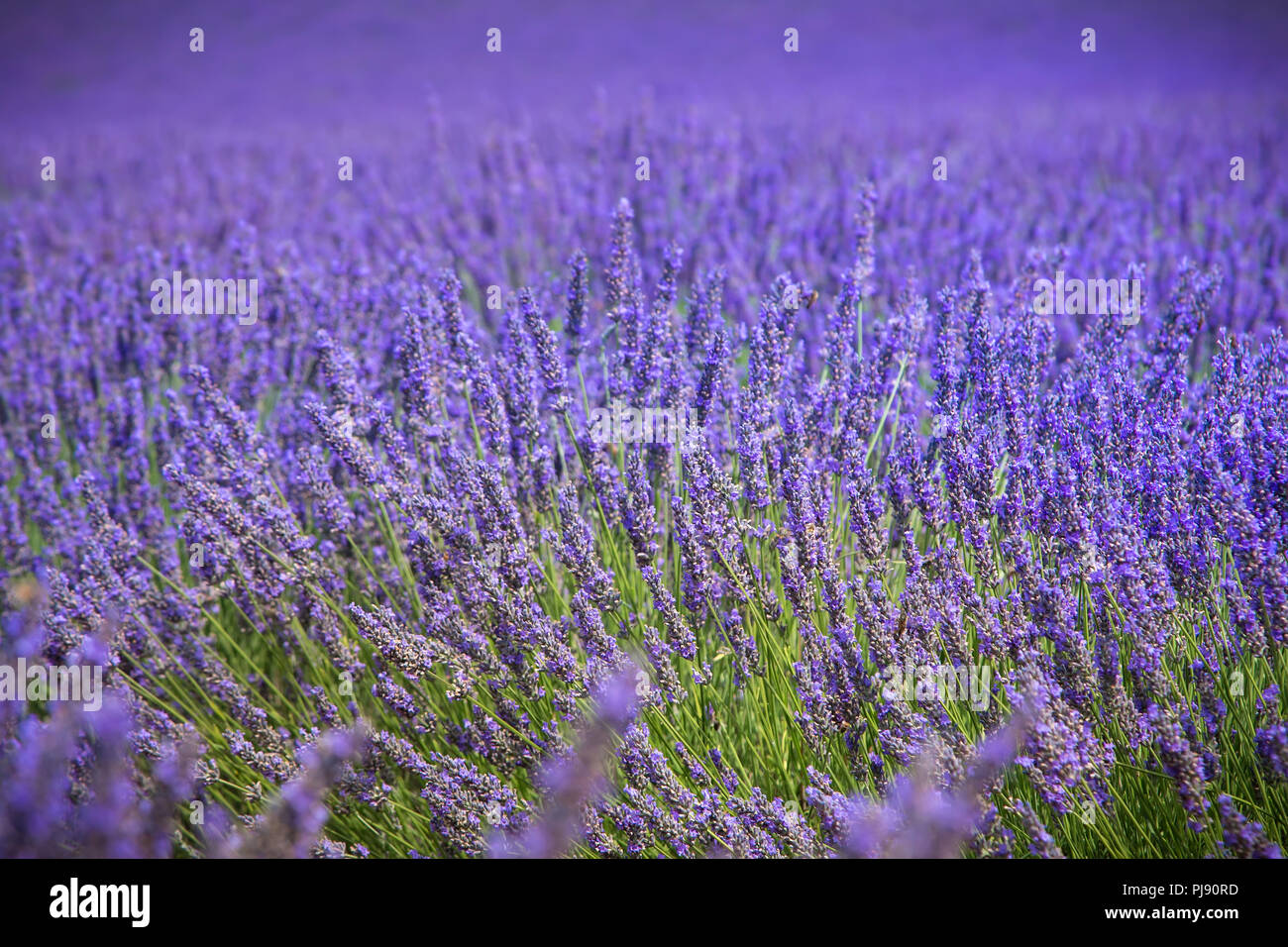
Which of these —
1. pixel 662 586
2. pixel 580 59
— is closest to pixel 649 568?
pixel 662 586

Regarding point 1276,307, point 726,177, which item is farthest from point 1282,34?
point 1276,307

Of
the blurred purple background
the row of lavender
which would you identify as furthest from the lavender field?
the blurred purple background

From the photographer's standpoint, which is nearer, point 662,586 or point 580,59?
point 662,586

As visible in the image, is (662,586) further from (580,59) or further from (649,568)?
(580,59)

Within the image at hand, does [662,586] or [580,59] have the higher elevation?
[580,59]

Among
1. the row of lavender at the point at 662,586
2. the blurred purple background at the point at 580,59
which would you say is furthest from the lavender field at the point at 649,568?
the blurred purple background at the point at 580,59

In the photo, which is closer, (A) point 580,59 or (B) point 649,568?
(B) point 649,568

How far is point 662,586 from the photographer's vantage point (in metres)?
1.42

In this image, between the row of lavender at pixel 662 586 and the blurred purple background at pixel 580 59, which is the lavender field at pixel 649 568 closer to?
the row of lavender at pixel 662 586

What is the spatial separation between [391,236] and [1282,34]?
7.83m

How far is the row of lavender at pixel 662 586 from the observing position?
1269 mm

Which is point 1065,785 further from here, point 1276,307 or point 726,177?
point 726,177

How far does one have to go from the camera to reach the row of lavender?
1269 mm

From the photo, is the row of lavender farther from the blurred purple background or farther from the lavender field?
the blurred purple background
